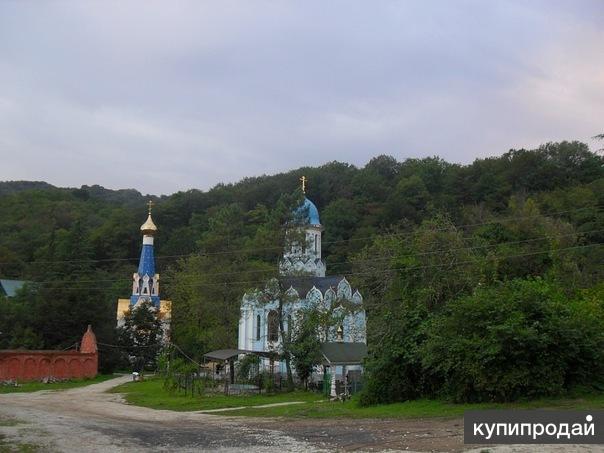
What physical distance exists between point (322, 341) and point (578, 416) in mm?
21888

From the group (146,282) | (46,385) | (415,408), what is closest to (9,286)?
(146,282)

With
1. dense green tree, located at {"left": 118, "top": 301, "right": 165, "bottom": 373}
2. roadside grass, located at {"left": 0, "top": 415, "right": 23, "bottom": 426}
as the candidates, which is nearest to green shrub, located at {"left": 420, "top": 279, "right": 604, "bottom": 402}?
roadside grass, located at {"left": 0, "top": 415, "right": 23, "bottom": 426}

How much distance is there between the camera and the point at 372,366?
2273 centimetres

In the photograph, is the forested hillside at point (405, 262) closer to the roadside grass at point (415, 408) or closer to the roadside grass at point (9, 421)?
the roadside grass at point (415, 408)

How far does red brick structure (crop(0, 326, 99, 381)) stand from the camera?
41.2 metres

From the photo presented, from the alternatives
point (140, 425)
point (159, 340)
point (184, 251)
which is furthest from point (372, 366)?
point (184, 251)

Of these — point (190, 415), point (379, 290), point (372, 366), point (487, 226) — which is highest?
point (487, 226)

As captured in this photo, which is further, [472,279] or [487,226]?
[487,226]

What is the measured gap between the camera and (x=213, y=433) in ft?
52.7

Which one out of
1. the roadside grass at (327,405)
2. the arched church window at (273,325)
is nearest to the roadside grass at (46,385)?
the roadside grass at (327,405)

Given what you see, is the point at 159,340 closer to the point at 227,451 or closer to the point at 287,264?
the point at 287,264

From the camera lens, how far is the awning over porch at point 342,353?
33250mm

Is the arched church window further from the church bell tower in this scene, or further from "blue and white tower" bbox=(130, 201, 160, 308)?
"blue and white tower" bbox=(130, 201, 160, 308)

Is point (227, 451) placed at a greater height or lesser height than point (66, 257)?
lesser
